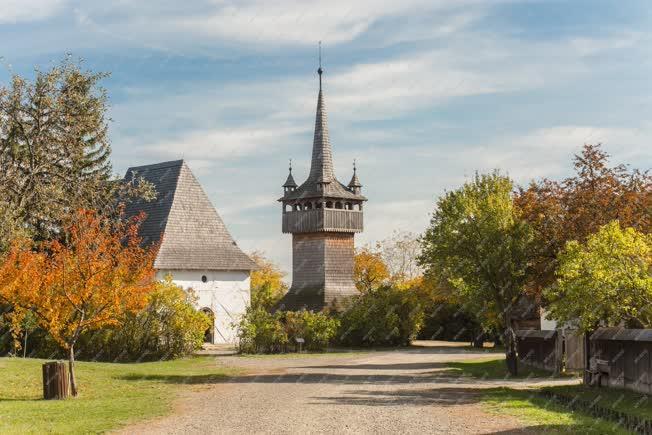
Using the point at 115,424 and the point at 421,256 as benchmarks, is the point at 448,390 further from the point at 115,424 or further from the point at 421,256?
the point at 115,424

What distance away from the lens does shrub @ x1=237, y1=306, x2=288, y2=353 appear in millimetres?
43659

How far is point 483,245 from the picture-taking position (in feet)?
95.2

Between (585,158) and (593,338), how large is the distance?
25.5ft

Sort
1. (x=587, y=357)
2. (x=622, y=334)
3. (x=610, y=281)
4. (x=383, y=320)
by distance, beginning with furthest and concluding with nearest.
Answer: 1. (x=383, y=320)
2. (x=587, y=357)
3. (x=622, y=334)
4. (x=610, y=281)

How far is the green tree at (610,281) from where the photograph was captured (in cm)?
2189

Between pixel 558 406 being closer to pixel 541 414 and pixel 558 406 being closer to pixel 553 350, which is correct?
pixel 541 414

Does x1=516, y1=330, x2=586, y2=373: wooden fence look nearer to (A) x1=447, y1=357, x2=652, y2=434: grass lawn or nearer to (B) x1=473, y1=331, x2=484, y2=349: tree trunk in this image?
(A) x1=447, y1=357, x2=652, y2=434: grass lawn

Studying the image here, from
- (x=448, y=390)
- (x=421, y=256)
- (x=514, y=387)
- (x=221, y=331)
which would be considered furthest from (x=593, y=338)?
(x=221, y=331)

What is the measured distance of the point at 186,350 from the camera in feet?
132

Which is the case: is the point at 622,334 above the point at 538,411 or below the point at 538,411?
above

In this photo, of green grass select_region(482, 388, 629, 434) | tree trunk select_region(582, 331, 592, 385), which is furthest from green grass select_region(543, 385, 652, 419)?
green grass select_region(482, 388, 629, 434)

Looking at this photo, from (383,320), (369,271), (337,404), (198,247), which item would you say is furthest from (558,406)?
(369,271)

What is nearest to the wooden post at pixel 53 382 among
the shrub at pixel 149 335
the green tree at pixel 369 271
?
the shrub at pixel 149 335

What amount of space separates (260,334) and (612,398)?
2452cm
